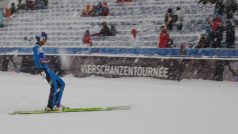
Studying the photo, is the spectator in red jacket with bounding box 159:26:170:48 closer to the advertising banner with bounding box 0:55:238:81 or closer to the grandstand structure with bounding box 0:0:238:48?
the grandstand structure with bounding box 0:0:238:48

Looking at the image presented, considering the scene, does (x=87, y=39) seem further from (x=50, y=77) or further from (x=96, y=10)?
(x=50, y=77)

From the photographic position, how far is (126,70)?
1939 cm

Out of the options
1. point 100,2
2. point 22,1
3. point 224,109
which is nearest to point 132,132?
point 224,109

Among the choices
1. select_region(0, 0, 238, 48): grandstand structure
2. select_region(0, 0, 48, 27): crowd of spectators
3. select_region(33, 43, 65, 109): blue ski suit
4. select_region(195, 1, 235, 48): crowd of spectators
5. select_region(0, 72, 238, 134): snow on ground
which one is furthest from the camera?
select_region(0, 0, 48, 27): crowd of spectators

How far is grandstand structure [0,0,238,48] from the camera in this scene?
2103 centimetres

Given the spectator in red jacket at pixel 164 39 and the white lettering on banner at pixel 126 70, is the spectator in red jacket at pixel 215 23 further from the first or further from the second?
the white lettering on banner at pixel 126 70

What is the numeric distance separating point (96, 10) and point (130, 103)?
1277cm

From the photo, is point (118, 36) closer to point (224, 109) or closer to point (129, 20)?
point (129, 20)

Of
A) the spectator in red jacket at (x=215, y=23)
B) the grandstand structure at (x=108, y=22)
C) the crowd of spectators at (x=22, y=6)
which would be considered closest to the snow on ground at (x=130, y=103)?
the spectator in red jacket at (x=215, y=23)

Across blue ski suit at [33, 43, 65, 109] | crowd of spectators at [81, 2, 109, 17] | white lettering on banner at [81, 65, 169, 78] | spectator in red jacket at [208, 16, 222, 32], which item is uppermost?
crowd of spectators at [81, 2, 109, 17]

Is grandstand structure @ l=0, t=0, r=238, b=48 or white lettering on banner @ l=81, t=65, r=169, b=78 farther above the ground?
grandstand structure @ l=0, t=0, r=238, b=48

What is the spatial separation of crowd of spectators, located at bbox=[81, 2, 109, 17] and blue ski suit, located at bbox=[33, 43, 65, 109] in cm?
1332

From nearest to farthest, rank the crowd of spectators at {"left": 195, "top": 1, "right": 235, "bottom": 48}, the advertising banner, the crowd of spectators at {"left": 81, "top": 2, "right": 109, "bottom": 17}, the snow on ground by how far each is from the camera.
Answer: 1. the snow on ground
2. the advertising banner
3. the crowd of spectators at {"left": 195, "top": 1, "right": 235, "bottom": 48}
4. the crowd of spectators at {"left": 81, "top": 2, "right": 109, "bottom": 17}

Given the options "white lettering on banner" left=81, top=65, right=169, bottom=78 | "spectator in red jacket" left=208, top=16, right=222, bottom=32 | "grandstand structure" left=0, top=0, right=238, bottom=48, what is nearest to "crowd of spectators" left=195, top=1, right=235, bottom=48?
"spectator in red jacket" left=208, top=16, right=222, bottom=32
